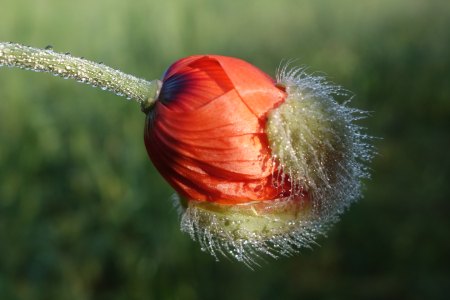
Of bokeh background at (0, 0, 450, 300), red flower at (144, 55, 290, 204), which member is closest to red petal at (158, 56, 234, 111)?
red flower at (144, 55, 290, 204)

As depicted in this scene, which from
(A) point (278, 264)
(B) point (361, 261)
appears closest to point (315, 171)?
(A) point (278, 264)

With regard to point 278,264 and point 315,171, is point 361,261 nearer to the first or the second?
point 278,264

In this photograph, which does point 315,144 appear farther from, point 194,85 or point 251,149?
point 194,85

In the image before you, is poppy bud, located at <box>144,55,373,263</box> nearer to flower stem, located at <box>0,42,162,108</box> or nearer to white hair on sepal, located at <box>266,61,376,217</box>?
white hair on sepal, located at <box>266,61,376,217</box>

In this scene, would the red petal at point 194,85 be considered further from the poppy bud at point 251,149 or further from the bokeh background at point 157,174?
the bokeh background at point 157,174

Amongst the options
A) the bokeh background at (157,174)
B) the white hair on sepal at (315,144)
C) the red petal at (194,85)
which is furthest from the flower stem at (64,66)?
the bokeh background at (157,174)

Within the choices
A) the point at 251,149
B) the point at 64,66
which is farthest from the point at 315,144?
the point at 64,66
